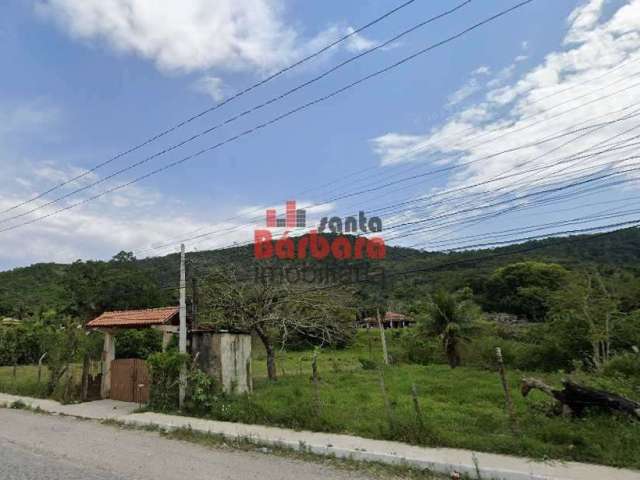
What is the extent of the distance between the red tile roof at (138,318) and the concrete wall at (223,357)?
1.18 m

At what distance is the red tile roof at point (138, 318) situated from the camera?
13089 millimetres

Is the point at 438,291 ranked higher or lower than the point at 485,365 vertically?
higher

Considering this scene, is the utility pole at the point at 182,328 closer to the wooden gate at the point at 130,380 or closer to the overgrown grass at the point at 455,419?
the overgrown grass at the point at 455,419

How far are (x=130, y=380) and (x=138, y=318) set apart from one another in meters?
1.87

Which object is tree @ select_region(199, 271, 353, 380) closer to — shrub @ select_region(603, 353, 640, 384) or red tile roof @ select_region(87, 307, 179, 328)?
red tile roof @ select_region(87, 307, 179, 328)

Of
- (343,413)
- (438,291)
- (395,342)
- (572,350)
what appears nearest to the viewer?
(343,413)

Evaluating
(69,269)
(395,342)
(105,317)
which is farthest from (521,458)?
(69,269)

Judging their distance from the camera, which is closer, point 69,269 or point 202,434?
point 202,434

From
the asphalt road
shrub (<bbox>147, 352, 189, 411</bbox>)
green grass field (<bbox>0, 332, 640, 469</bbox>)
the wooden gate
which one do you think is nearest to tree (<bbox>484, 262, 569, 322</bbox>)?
green grass field (<bbox>0, 332, 640, 469</bbox>)

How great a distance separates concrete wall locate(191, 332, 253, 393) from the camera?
11883 millimetres

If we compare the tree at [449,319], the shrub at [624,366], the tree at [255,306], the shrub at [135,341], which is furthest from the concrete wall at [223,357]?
the shrub at [135,341]

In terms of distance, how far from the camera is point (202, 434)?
8.80m

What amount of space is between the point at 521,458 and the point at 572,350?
1567 centimetres

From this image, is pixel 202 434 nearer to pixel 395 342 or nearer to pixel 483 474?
pixel 483 474
